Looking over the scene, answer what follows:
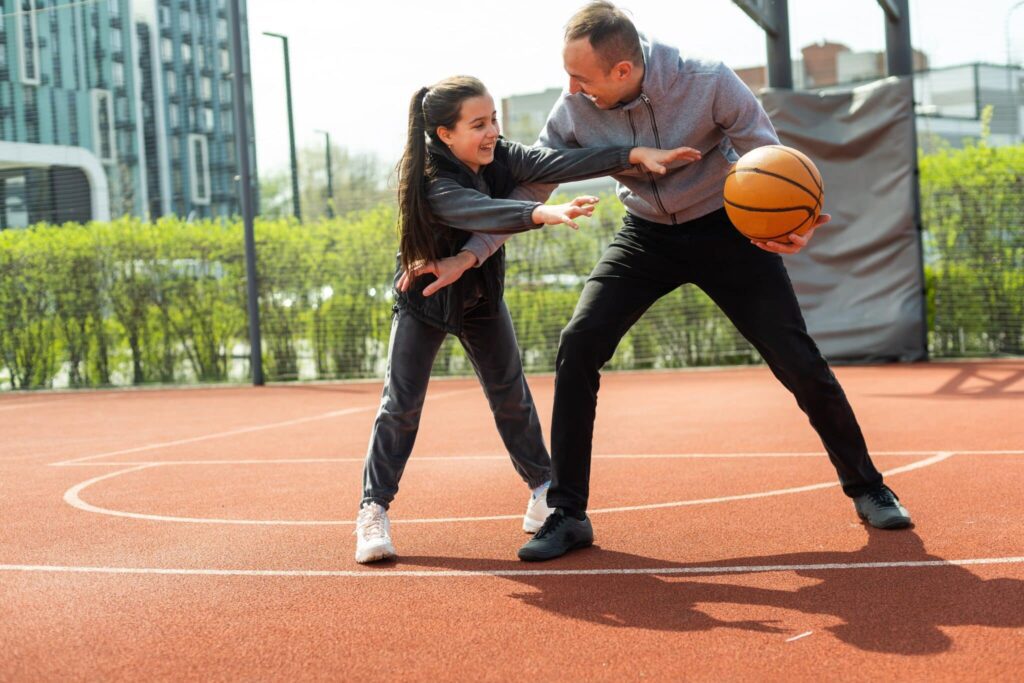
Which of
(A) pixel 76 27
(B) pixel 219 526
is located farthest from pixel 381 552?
(A) pixel 76 27

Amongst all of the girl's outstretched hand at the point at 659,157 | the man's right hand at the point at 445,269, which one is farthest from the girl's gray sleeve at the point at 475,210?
the girl's outstretched hand at the point at 659,157

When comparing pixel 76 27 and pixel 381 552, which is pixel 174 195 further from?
pixel 381 552

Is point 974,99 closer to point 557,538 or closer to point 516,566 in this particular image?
point 557,538

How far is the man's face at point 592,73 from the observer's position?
142 inches

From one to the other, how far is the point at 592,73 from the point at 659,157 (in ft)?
1.12

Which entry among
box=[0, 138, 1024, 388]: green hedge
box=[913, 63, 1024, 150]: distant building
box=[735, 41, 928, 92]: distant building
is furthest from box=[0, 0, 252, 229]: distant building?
box=[735, 41, 928, 92]: distant building

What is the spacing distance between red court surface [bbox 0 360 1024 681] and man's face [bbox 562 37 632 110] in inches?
61.1

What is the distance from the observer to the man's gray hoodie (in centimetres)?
381

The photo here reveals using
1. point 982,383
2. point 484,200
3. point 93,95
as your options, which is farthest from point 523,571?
point 93,95

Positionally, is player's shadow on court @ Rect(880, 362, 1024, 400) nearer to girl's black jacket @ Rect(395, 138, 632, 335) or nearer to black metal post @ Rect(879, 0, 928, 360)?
black metal post @ Rect(879, 0, 928, 360)

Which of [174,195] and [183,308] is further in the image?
[174,195]

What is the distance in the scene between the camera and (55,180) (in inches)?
549

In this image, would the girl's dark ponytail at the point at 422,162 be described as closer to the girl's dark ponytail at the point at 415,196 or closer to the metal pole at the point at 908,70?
the girl's dark ponytail at the point at 415,196

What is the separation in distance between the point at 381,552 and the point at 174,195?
1865cm
